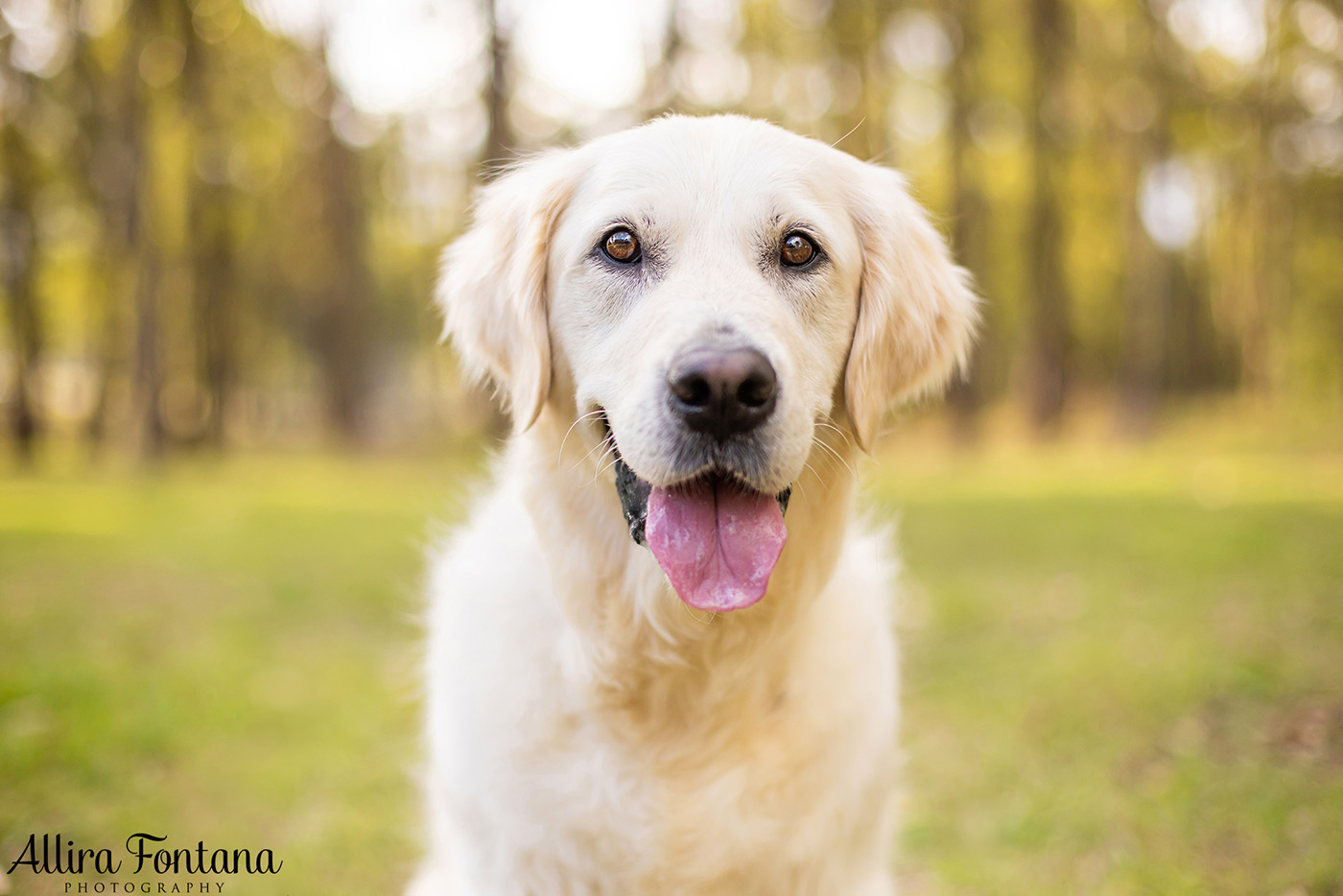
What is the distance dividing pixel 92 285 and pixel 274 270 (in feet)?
14.2

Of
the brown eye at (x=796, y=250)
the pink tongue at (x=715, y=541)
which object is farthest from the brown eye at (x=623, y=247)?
the pink tongue at (x=715, y=541)

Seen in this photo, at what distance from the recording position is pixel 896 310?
105 inches

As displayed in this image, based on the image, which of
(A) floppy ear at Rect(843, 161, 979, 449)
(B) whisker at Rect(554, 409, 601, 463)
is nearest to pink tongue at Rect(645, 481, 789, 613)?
(B) whisker at Rect(554, 409, 601, 463)

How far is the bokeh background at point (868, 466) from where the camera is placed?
3.96m

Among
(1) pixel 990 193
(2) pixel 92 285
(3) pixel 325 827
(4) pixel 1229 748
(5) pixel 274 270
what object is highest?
(5) pixel 274 270

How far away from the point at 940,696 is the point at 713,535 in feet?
11.1

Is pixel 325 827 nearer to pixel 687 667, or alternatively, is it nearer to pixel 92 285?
pixel 687 667

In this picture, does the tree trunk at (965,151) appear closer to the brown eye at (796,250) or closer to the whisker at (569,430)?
the brown eye at (796,250)

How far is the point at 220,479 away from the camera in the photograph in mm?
13000

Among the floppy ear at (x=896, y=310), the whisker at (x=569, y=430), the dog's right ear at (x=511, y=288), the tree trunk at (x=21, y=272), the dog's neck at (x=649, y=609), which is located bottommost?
the dog's neck at (x=649, y=609)

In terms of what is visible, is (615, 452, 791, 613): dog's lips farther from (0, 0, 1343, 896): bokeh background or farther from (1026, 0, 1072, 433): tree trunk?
(1026, 0, 1072, 433): tree trunk

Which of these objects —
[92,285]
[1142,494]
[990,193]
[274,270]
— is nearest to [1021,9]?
[990,193]

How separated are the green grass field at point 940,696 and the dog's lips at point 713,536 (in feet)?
4.40

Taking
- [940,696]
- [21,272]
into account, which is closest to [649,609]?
[940,696]
